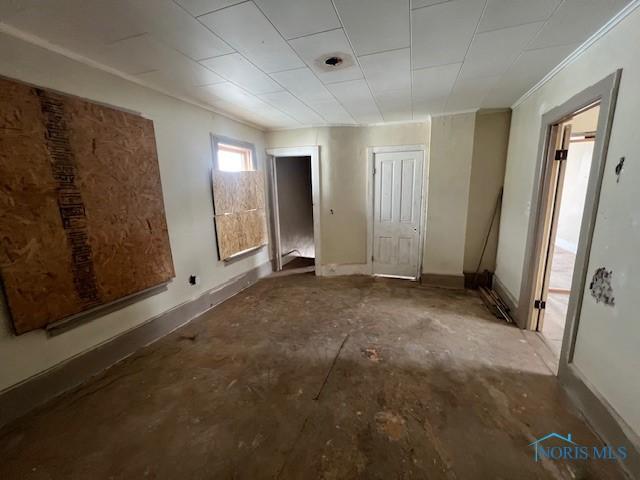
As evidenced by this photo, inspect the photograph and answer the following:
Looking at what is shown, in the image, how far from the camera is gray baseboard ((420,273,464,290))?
3.89 m

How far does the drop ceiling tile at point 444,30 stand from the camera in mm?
1477

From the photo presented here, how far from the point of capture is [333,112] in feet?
11.6

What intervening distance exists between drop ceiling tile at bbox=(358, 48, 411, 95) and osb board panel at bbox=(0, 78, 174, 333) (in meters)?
2.19

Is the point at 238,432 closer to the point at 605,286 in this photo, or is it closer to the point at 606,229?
the point at 605,286

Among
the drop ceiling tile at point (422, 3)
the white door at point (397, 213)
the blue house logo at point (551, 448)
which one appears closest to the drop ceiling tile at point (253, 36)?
the drop ceiling tile at point (422, 3)

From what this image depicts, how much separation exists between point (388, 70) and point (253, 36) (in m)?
1.20

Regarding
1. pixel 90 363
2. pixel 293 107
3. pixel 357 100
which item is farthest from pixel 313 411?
pixel 293 107

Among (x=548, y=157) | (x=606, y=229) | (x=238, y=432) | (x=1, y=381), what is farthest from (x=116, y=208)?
(x=548, y=157)

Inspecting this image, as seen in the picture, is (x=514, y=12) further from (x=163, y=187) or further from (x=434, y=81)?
(x=163, y=187)

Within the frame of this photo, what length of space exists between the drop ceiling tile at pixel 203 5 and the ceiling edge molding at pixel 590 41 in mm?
2196

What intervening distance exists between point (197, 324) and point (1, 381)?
1474 mm

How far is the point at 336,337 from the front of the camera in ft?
8.83

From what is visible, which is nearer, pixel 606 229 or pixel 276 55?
pixel 606 229

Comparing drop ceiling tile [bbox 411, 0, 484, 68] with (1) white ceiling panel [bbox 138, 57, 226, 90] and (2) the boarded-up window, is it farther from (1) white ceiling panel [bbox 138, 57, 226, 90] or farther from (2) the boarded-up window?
(2) the boarded-up window
